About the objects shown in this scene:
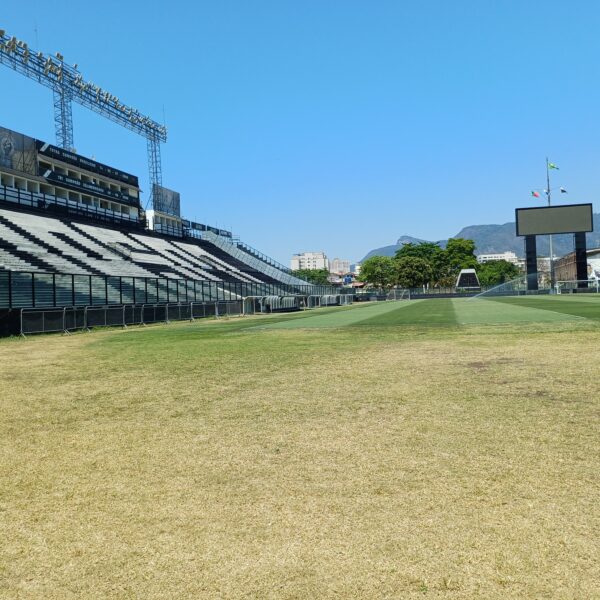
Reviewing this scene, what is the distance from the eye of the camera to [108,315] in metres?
27.3

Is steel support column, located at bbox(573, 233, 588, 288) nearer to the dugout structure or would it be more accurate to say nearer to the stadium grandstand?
the dugout structure

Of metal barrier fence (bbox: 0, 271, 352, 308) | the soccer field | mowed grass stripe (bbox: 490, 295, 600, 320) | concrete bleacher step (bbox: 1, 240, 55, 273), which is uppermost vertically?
concrete bleacher step (bbox: 1, 240, 55, 273)

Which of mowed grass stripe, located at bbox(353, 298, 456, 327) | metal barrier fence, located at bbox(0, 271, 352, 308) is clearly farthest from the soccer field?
metal barrier fence, located at bbox(0, 271, 352, 308)

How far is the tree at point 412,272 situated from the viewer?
11669 centimetres

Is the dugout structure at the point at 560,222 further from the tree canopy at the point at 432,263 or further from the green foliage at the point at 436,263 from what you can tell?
the green foliage at the point at 436,263

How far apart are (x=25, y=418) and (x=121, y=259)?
123 feet

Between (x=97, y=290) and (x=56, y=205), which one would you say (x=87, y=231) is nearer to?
(x=56, y=205)

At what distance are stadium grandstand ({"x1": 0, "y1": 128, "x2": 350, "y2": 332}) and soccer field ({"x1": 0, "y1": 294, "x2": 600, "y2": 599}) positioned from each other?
1947cm

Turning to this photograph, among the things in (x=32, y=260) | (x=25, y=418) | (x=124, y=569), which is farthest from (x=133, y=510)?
(x=32, y=260)

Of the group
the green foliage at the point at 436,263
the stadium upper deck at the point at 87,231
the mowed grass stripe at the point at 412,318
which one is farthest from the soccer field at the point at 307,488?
the green foliage at the point at 436,263

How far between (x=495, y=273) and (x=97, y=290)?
5263 inches

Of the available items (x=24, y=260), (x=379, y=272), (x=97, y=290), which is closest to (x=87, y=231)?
(x=24, y=260)

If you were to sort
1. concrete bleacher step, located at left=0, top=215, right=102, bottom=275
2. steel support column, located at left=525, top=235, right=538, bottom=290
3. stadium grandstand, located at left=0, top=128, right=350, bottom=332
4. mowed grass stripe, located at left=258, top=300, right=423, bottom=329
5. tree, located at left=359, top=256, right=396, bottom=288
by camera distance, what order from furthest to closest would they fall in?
1. tree, located at left=359, top=256, right=396, bottom=288
2. steel support column, located at left=525, top=235, right=538, bottom=290
3. concrete bleacher step, located at left=0, top=215, right=102, bottom=275
4. stadium grandstand, located at left=0, top=128, right=350, bottom=332
5. mowed grass stripe, located at left=258, top=300, right=423, bottom=329

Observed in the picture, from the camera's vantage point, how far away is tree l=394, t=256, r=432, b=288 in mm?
116688
